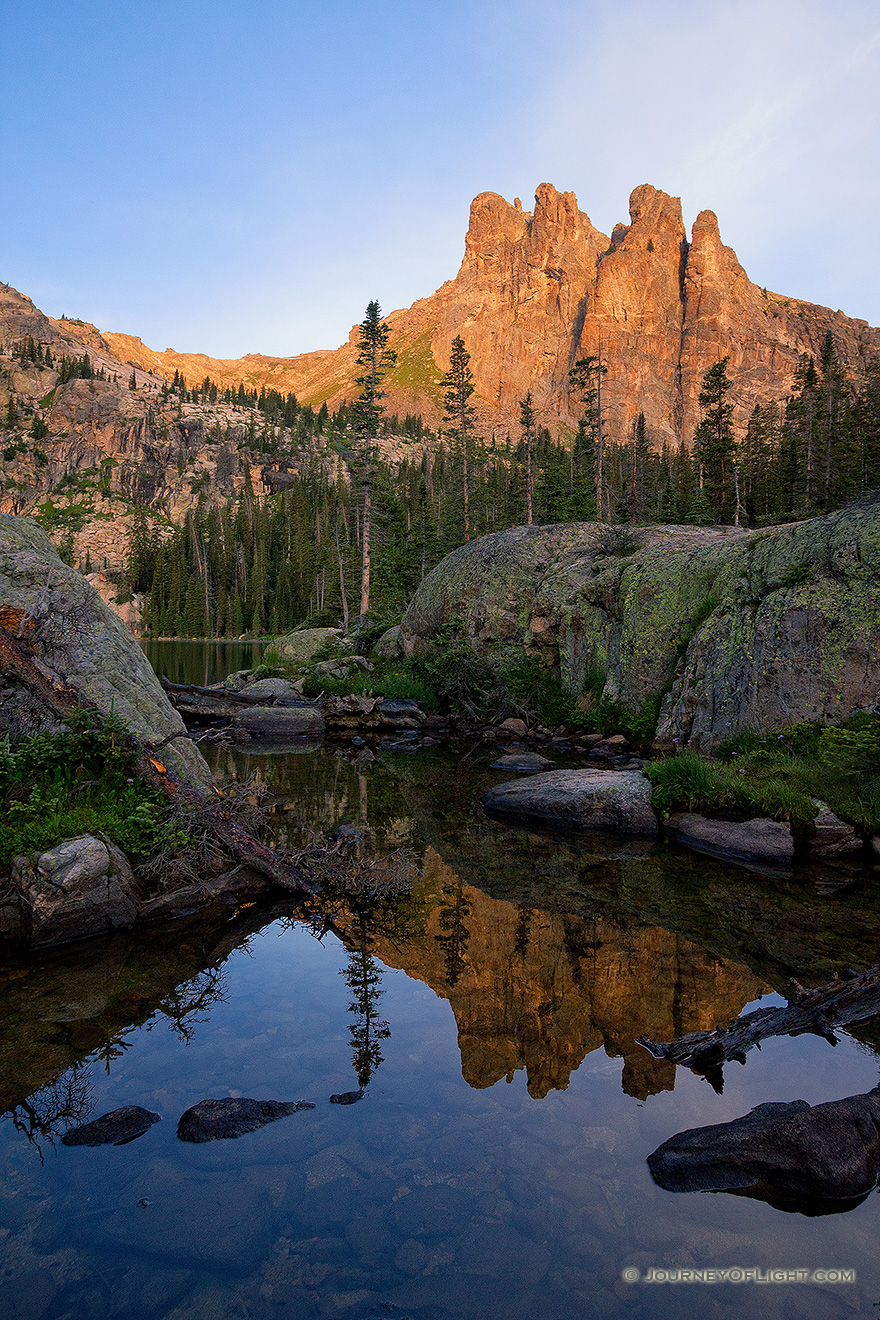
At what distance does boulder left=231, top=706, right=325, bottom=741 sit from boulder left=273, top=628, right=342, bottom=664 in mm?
14224

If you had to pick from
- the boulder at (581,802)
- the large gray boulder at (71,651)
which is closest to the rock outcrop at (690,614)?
the boulder at (581,802)

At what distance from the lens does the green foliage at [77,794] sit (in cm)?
718

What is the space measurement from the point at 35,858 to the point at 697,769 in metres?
9.85

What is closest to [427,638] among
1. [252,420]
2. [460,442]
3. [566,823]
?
[566,823]

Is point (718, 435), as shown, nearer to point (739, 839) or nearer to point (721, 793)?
point (721, 793)

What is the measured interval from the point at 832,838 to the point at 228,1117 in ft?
30.4

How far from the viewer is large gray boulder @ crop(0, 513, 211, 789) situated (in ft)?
27.3

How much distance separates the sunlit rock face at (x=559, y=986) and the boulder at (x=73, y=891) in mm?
2891

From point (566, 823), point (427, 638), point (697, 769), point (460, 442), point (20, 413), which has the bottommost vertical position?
point (566, 823)

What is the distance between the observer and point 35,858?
6.83 m

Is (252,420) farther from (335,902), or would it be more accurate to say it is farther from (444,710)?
(335,902)

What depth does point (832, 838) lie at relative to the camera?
996 centimetres

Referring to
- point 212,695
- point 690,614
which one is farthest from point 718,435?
point 212,695

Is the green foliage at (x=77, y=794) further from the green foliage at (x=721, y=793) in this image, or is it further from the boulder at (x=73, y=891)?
the green foliage at (x=721, y=793)
